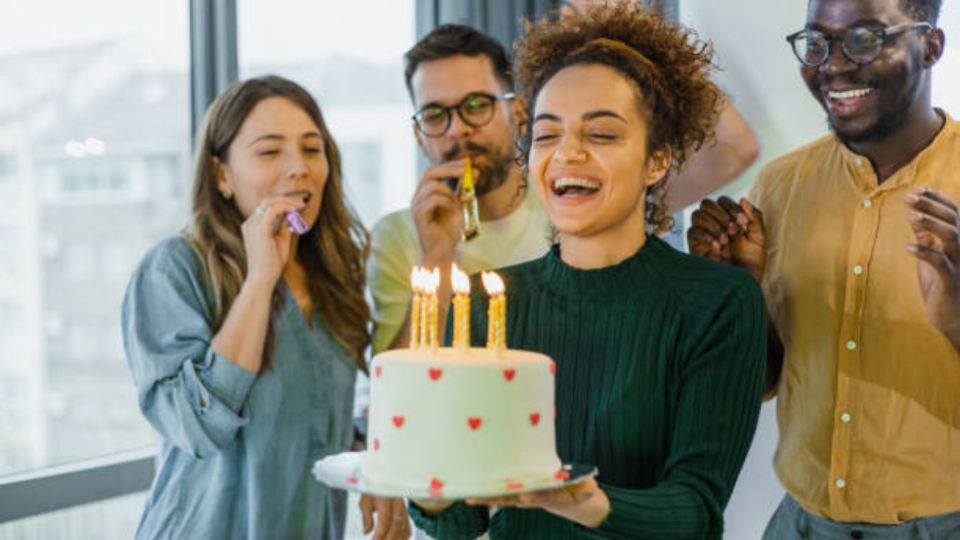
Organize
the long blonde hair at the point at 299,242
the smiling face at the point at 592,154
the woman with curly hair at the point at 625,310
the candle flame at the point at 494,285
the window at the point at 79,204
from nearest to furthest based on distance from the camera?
the candle flame at the point at 494,285 < the woman with curly hair at the point at 625,310 < the smiling face at the point at 592,154 < the long blonde hair at the point at 299,242 < the window at the point at 79,204

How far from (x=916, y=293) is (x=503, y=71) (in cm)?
118

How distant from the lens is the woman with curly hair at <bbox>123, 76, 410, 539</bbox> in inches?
87.8

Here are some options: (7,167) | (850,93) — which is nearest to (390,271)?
(7,167)

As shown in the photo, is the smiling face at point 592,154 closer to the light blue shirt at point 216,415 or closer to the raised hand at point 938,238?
the raised hand at point 938,238

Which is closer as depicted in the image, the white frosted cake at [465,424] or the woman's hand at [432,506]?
the white frosted cake at [465,424]

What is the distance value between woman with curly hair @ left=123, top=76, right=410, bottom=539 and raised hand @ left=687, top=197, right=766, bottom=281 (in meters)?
0.83

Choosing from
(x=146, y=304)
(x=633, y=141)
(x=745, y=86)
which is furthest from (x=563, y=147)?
(x=146, y=304)

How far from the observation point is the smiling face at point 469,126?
2.56 meters

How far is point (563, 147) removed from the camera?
164 cm

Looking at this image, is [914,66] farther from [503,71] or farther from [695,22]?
[503,71]

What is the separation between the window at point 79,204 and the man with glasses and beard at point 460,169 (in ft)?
2.48

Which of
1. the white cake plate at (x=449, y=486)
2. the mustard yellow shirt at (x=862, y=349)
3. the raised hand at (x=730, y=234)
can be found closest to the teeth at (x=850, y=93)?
the mustard yellow shirt at (x=862, y=349)

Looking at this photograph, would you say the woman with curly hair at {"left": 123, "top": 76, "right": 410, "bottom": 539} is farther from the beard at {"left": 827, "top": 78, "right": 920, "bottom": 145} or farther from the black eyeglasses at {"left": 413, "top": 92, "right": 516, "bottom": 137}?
the beard at {"left": 827, "top": 78, "right": 920, "bottom": 145}

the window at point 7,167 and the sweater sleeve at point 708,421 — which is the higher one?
the window at point 7,167
